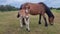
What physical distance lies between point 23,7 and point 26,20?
850mm

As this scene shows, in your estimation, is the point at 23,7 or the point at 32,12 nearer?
the point at 23,7

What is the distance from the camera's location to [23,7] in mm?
9352

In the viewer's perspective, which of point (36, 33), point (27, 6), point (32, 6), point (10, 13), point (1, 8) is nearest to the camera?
point (36, 33)

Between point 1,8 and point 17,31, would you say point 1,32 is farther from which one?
point 1,8

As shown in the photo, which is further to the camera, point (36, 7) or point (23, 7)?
point (36, 7)

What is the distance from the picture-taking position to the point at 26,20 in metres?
8.76

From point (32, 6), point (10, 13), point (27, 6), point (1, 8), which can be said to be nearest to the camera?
point (27, 6)

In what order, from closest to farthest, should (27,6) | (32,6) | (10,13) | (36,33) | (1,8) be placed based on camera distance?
(36,33) < (27,6) < (32,6) < (1,8) < (10,13)

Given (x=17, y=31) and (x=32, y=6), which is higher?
(x=32, y=6)

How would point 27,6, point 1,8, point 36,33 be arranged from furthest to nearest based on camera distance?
point 1,8 → point 27,6 → point 36,33

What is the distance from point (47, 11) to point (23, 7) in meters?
1.58

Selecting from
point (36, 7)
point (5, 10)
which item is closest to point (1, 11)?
point (5, 10)

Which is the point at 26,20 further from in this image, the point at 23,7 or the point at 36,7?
the point at 36,7

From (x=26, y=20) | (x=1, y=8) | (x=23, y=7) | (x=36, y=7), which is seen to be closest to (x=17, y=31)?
(x=26, y=20)
